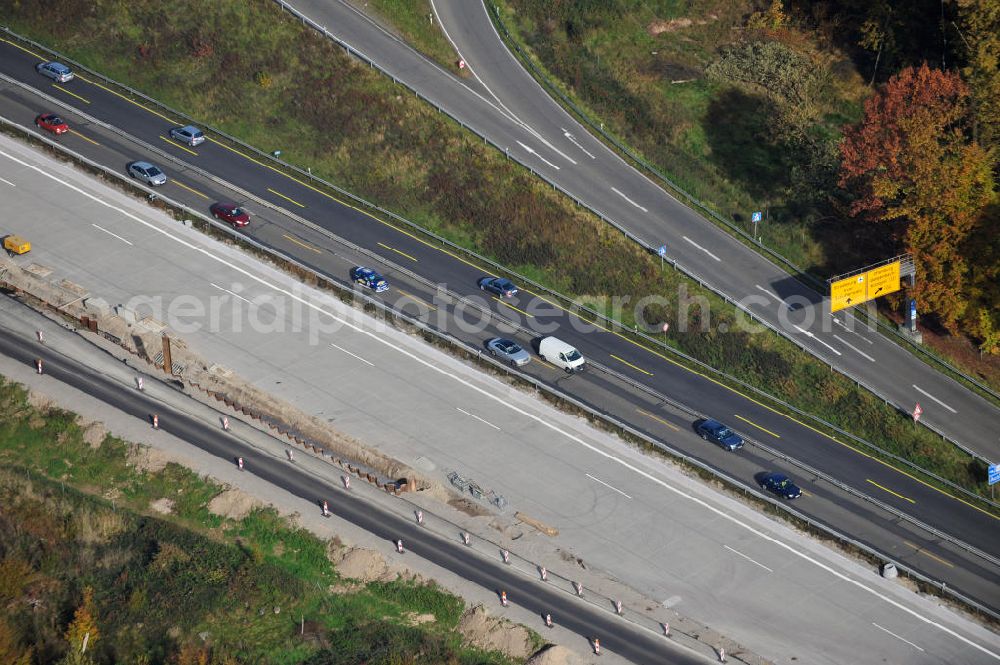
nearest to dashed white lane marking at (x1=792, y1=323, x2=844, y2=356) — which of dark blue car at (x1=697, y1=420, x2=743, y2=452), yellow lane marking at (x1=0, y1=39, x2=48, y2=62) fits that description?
dark blue car at (x1=697, y1=420, x2=743, y2=452)

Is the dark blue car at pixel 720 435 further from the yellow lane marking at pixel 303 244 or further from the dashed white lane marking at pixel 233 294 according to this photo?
the dashed white lane marking at pixel 233 294

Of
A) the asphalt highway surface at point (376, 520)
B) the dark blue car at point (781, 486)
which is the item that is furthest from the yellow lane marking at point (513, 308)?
the asphalt highway surface at point (376, 520)

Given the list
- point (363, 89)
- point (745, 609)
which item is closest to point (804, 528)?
point (745, 609)

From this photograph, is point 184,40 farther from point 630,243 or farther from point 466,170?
point 630,243

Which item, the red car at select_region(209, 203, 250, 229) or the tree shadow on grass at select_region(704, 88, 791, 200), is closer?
the red car at select_region(209, 203, 250, 229)

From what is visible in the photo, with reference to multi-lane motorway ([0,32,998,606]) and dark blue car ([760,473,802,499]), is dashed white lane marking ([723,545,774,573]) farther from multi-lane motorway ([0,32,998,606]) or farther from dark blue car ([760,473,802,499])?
multi-lane motorway ([0,32,998,606])

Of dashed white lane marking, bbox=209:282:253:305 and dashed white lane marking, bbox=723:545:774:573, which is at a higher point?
dashed white lane marking, bbox=723:545:774:573
